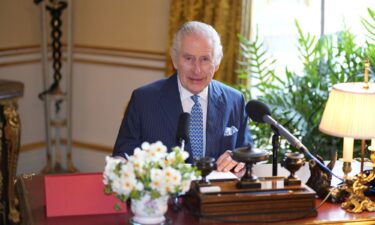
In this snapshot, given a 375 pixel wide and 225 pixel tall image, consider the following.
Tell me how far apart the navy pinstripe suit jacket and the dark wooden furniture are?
653mm

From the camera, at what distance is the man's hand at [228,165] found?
3337mm

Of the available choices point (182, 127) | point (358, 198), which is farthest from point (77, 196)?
point (358, 198)

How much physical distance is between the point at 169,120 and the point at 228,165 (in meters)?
0.42

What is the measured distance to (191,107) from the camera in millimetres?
3648

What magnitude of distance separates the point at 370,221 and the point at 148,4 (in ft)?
11.9

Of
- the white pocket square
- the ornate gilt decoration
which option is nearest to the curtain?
the white pocket square

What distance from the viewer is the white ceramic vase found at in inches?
105

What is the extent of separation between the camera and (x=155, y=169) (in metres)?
2.58

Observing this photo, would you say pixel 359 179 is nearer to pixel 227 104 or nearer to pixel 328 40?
pixel 227 104

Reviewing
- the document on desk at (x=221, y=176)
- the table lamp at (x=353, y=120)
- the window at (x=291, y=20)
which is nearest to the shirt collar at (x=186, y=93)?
the document on desk at (x=221, y=176)

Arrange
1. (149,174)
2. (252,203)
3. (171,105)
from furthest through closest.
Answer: (171,105), (252,203), (149,174)

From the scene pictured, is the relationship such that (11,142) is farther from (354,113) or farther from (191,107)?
(354,113)

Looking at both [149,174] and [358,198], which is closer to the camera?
[149,174]

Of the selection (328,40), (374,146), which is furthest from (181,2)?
(374,146)
